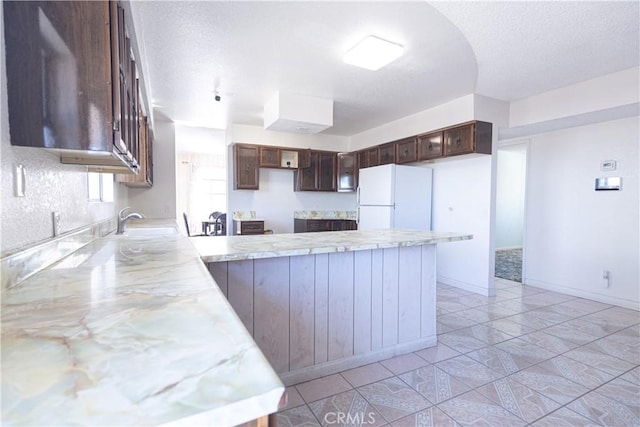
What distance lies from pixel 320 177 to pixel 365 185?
3.61 ft

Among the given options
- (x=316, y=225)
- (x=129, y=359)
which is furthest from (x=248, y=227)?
(x=129, y=359)

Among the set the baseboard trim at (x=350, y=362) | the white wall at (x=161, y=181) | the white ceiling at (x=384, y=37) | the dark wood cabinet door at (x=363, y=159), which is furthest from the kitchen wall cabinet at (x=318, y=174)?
the baseboard trim at (x=350, y=362)

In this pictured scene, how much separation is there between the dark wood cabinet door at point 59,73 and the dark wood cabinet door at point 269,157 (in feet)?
13.5

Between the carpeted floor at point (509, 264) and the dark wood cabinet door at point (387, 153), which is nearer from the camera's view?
the dark wood cabinet door at point (387, 153)

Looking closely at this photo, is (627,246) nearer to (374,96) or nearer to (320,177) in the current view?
(374,96)

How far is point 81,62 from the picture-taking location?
109 centimetres

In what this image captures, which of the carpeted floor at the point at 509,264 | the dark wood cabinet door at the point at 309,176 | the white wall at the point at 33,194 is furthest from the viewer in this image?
the dark wood cabinet door at the point at 309,176

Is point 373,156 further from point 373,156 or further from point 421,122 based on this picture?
point 421,122

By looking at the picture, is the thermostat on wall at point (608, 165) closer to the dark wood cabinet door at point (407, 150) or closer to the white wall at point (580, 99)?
the white wall at point (580, 99)

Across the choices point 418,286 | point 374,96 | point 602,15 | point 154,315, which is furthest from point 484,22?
point 154,315

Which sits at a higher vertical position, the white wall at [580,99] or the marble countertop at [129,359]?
the white wall at [580,99]

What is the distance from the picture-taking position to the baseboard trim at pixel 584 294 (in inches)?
137

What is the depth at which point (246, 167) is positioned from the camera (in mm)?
5148

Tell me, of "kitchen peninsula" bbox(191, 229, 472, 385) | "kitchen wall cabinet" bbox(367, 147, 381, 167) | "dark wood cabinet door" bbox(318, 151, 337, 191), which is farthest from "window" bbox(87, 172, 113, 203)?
"kitchen wall cabinet" bbox(367, 147, 381, 167)
